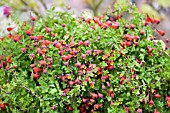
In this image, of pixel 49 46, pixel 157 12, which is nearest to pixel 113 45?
pixel 49 46

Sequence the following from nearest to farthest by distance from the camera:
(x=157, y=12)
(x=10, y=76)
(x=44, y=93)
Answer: (x=44, y=93)
(x=10, y=76)
(x=157, y=12)

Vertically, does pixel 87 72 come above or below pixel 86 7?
below

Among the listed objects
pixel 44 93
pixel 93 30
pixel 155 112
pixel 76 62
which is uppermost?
pixel 93 30

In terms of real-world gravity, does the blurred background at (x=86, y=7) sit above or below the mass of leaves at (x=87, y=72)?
above

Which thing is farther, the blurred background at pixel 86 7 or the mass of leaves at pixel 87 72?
the blurred background at pixel 86 7

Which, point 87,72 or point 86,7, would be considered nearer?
point 87,72

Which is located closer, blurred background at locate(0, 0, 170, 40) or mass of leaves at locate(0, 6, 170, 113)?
mass of leaves at locate(0, 6, 170, 113)

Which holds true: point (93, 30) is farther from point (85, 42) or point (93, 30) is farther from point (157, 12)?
point (157, 12)

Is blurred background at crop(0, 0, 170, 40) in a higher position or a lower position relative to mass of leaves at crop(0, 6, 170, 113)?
higher
